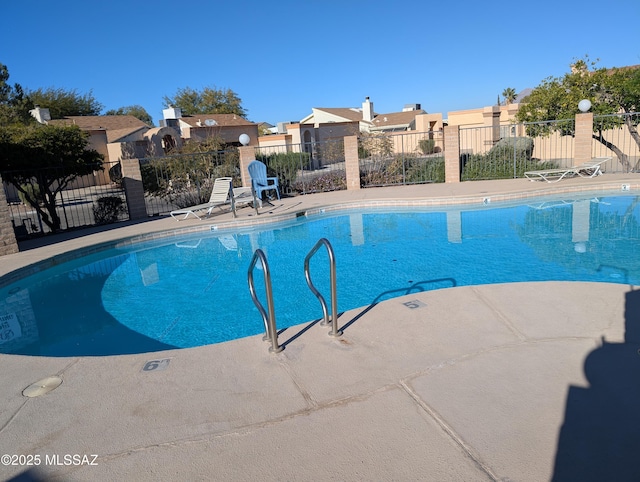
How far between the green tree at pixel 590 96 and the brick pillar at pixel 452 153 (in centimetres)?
421

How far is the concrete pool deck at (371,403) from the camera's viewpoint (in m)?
2.52

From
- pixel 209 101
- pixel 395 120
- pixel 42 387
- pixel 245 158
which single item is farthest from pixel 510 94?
pixel 42 387

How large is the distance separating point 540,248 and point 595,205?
14.6ft

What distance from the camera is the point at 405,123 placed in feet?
154

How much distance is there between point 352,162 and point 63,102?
3641 centimetres

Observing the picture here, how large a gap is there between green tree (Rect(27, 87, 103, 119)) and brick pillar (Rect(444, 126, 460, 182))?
36335 millimetres

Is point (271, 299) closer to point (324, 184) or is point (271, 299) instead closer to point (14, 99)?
point (324, 184)

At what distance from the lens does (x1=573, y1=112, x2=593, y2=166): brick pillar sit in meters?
14.9

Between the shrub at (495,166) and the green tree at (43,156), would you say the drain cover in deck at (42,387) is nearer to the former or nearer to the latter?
the green tree at (43,156)

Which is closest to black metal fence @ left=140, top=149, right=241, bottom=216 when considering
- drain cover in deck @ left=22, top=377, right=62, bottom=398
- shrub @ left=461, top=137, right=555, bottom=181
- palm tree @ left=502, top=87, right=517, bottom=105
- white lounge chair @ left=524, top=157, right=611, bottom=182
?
shrub @ left=461, top=137, right=555, bottom=181

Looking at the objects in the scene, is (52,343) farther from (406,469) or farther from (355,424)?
(406,469)

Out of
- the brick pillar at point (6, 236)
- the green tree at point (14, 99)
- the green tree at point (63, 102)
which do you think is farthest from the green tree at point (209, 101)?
the brick pillar at point (6, 236)

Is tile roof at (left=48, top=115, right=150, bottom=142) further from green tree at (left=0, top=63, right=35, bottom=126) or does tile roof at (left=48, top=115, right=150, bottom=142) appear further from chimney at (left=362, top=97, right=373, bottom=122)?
chimney at (left=362, top=97, right=373, bottom=122)

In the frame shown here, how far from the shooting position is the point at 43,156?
39.9 feet
